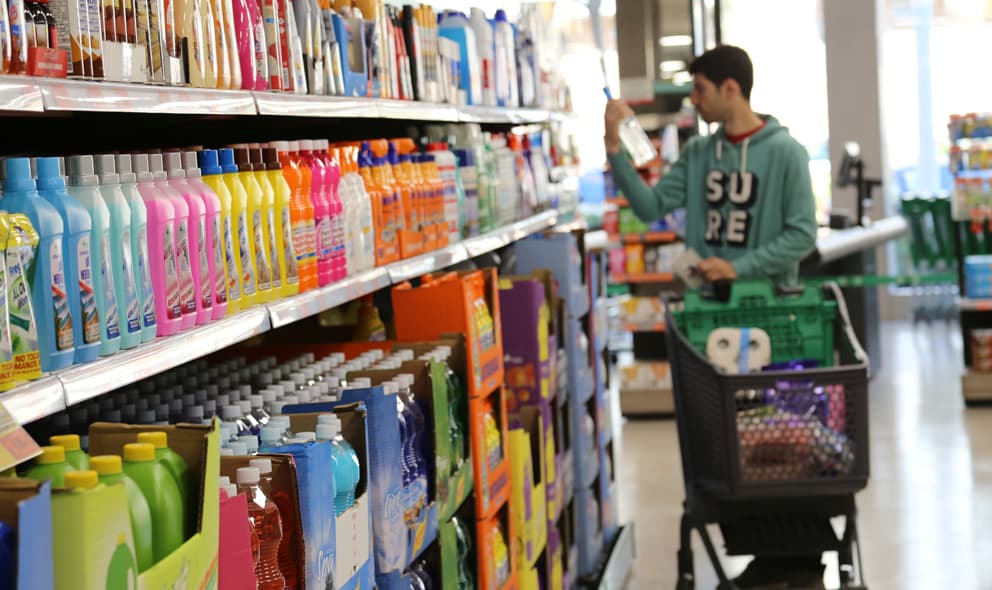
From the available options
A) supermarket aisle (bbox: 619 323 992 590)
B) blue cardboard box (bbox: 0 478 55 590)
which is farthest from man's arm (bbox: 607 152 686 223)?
blue cardboard box (bbox: 0 478 55 590)

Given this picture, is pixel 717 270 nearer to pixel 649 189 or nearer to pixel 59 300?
pixel 649 189

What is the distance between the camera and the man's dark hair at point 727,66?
4488 mm

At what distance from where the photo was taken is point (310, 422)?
212 cm

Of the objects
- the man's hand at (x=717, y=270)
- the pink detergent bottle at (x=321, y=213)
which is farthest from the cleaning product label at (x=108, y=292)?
the man's hand at (x=717, y=270)

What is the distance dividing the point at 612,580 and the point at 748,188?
145 centimetres

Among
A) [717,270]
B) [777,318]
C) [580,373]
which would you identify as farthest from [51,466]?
[580,373]

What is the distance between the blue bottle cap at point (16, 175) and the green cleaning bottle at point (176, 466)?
1.10 feet

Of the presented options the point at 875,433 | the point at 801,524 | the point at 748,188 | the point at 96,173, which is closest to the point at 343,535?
the point at 96,173

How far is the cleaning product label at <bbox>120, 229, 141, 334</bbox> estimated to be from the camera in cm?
178

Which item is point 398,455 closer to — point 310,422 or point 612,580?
point 310,422

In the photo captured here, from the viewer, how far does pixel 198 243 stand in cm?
203

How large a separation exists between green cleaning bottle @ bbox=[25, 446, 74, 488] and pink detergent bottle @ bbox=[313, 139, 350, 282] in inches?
48.8

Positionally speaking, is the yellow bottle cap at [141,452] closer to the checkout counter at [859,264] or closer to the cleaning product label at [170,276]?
the cleaning product label at [170,276]

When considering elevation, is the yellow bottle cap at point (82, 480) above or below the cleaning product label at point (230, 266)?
below
